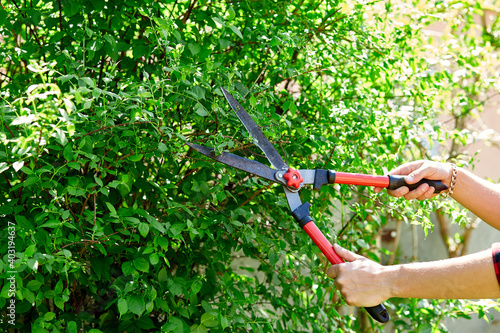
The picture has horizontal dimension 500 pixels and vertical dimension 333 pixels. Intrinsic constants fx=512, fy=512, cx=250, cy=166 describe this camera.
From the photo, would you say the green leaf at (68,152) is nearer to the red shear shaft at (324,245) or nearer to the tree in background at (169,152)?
the tree in background at (169,152)

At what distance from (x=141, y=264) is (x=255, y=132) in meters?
0.62

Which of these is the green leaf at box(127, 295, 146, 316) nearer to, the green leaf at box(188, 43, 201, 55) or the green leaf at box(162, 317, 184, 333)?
the green leaf at box(162, 317, 184, 333)

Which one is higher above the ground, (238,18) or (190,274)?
(238,18)

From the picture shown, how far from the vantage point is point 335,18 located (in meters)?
2.44

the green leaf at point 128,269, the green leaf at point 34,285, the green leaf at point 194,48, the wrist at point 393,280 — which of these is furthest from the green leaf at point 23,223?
the wrist at point 393,280

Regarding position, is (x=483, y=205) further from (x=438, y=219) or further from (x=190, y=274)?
(x=438, y=219)

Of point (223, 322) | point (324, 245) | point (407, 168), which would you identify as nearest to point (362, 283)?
point (324, 245)

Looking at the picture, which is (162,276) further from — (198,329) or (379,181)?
(379,181)

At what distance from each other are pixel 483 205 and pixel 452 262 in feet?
1.93

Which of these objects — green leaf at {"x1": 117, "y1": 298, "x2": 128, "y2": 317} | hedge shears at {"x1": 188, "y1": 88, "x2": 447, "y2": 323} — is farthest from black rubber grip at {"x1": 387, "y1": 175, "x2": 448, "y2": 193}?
green leaf at {"x1": 117, "y1": 298, "x2": 128, "y2": 317}

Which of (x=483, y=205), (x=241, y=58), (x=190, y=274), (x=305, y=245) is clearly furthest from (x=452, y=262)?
(x=241, y=58)

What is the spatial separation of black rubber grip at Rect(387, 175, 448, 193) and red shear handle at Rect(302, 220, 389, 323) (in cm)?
42

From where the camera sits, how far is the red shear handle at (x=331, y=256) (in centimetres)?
163

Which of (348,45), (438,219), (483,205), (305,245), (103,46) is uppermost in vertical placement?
→ (103,46)
